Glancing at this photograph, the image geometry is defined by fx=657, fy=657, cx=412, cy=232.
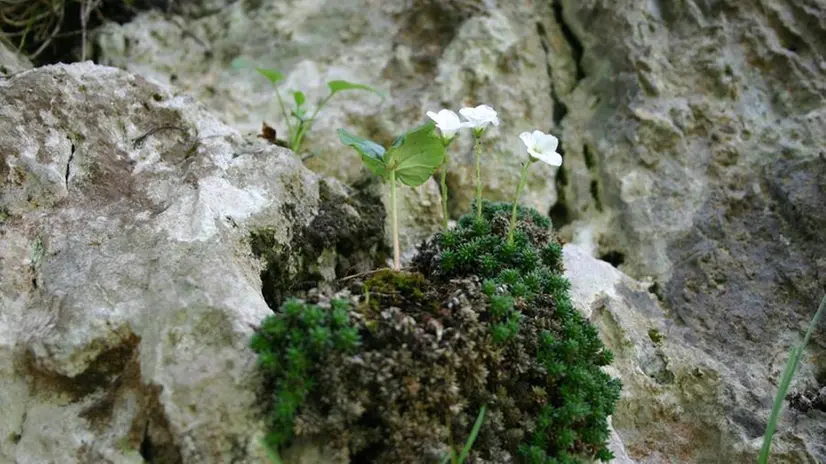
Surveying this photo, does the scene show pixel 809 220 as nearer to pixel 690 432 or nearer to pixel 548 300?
pixel 690 432

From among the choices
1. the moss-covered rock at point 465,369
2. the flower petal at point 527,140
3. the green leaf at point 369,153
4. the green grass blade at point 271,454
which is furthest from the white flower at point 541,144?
the green grass blade at point 271,454

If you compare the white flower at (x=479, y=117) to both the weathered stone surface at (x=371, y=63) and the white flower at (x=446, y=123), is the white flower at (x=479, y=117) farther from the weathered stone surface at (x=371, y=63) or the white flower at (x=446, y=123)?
the weathered stone surface at (x=371, y=63)

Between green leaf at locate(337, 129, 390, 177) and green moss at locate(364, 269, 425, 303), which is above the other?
green leaf at locate(337, 129, 390, 177)

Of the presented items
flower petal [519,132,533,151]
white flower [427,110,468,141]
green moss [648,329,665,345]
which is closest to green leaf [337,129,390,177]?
white flower [427,110,468,141]

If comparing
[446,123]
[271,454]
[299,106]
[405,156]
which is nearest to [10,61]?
[299,106]

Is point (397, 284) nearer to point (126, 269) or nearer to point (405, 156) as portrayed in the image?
point (405, 156)

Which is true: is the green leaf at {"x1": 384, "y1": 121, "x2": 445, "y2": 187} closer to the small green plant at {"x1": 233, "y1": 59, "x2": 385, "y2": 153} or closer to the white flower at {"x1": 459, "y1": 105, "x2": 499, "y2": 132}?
the white flower at {"x1": 459, "y1": 105, "x2": 499, "y2": 132}
